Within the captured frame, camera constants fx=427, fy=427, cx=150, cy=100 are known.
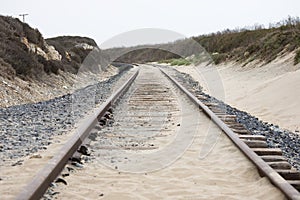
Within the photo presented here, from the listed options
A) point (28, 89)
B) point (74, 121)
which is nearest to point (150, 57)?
point (28, 89)

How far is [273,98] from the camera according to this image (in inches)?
432

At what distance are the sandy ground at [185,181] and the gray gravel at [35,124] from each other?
126 cm

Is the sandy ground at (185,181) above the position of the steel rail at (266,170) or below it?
below

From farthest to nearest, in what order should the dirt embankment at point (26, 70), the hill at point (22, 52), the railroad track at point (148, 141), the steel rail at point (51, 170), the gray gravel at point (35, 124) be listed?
the hill at point (22, 52) → the dirt embankment at point (26, 70) → the gray gravel at point (35, 124) → the railroad track at point (148, 141) → the steel rail at point (51, 170)

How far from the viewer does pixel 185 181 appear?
4.30 m

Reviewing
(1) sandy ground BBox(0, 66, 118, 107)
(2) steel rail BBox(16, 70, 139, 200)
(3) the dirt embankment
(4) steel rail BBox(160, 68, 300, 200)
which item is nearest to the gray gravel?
(2) steel rail BBox(16, 70, 139, 200)

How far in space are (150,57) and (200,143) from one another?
252 ft

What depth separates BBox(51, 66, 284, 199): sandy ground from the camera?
3.88m

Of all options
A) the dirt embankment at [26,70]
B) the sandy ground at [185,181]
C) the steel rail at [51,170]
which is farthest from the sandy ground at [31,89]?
the sandy ground at [185,181]

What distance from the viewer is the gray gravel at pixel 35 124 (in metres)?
5.68

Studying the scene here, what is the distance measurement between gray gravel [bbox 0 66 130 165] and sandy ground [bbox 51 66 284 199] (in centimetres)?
126

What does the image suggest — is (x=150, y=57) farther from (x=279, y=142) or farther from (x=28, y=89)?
(x=279, y=142)

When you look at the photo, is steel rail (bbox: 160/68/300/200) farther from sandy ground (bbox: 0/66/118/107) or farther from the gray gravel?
sandy ground (bbox: 0/66/118/107)

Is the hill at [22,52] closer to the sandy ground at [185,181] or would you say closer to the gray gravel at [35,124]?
the gray gravel at [35,124]
